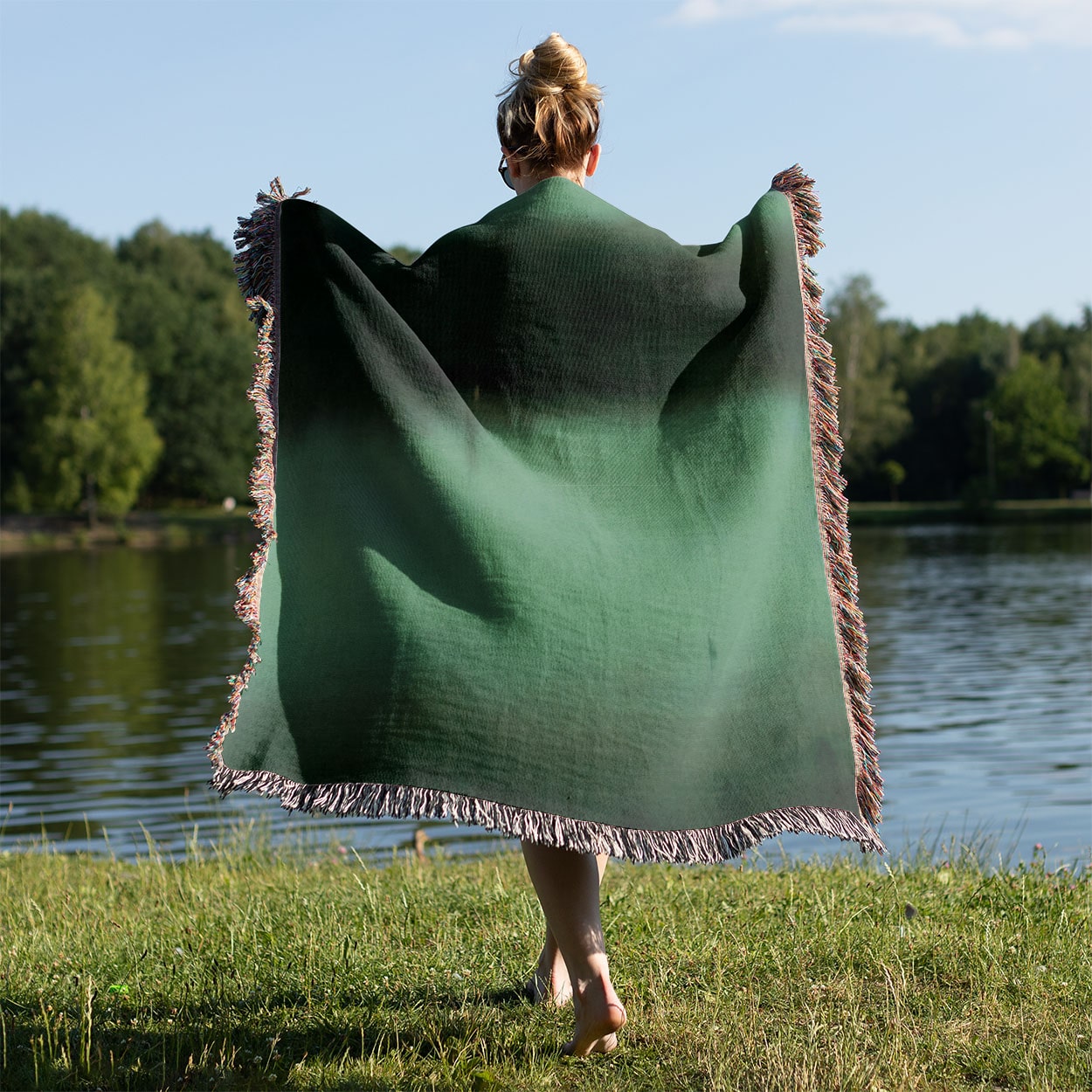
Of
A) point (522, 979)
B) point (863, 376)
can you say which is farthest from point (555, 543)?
point (863, 376)

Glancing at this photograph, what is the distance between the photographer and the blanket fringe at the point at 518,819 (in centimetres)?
278

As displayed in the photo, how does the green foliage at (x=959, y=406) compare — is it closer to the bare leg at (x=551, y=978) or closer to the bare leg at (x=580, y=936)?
the bare leg at (x=551, y=978)

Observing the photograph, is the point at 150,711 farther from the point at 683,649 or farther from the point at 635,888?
the point at 683,649

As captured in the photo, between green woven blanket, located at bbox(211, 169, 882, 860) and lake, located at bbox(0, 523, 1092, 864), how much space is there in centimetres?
331

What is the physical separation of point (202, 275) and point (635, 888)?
6883cm

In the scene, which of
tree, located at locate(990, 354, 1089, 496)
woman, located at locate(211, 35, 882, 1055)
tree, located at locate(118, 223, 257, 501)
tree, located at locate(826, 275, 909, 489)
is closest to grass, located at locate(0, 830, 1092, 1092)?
woman, located at locate(211, 35, 882, 1055)

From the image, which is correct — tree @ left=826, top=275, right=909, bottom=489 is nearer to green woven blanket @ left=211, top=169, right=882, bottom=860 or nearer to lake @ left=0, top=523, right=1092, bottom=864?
lake @ left=0, top=523, right=1092, bottom=864

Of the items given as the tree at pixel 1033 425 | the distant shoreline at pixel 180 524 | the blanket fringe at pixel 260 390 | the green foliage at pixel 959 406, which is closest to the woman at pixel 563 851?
the blanket fringe at pixel 260 390

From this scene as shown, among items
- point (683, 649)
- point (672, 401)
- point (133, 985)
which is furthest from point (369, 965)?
point (672, 401)

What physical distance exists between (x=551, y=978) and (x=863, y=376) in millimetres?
65214

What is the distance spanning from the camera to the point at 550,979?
3227mm

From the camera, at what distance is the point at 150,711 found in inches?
583

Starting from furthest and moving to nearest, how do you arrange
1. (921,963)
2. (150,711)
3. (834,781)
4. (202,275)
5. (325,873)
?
1. (202,275)
2. (150,711)
3. (325,873)
4. (921,963)
5. (834,781)

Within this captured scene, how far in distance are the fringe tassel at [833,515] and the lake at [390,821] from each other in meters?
3.11
